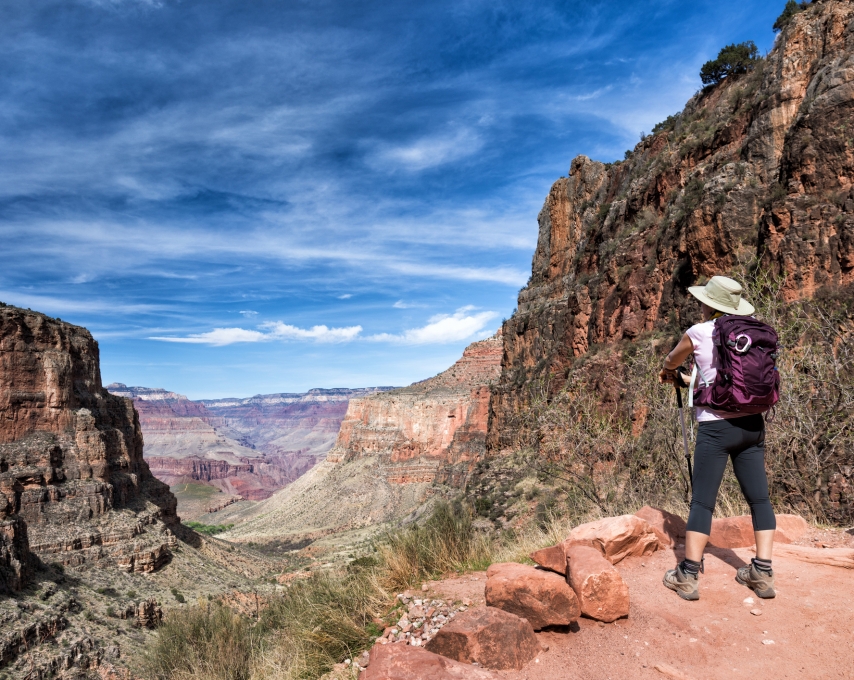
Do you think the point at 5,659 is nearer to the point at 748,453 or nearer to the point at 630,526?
the point at 630,526

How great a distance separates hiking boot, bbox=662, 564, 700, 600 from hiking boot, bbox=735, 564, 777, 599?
1.37 feet

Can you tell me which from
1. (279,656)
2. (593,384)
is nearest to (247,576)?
(593,384)

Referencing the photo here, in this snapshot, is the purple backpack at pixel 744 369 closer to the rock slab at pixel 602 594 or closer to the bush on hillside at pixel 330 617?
the rock slab at pixel 602 594

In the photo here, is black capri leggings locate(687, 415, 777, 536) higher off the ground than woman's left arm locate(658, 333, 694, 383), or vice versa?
woman's left arm locate(658, 333, 694, 383)

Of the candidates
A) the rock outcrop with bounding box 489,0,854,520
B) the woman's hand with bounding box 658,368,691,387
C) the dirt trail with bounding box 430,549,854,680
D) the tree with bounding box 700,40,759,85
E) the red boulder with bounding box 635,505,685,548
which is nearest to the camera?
the dirt trail with bounding box 430,549,854,680

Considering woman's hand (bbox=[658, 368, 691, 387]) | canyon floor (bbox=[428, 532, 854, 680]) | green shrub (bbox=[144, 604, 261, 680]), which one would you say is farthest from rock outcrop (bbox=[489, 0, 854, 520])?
green shrub (bbox=[144, 604, 261, 680])

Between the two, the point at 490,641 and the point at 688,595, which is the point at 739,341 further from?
the point at 490,641

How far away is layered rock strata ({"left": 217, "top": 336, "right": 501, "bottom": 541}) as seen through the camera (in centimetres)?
6962

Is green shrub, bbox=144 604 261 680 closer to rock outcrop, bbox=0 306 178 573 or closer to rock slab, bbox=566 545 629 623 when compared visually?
rock slab, bbox=566 545 629 623

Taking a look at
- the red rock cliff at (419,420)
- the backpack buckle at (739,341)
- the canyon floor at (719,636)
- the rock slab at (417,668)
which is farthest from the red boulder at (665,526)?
the red rock cliff at (419,420)

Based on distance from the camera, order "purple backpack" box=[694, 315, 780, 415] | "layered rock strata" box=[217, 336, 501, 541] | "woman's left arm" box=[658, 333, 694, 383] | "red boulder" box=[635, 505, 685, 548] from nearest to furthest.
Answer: "purple backpack" box=[694, 315, 780, 415]
"woman's left arm" box=[658, 333, 694, 383]
"red boulder" box=[635, 505, 685, 548]
"layered rock strata" box=[217, 336, 501, 541]

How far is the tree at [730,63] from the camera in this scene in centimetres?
2775

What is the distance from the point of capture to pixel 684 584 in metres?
4.55

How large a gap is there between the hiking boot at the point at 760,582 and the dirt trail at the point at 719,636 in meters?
0.06
